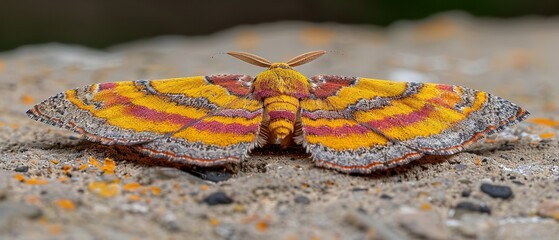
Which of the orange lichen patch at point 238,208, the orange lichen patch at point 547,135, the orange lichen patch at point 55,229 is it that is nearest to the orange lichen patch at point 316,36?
the orange lichen patch at point 547,135

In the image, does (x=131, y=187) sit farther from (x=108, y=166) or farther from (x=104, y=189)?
(x=108, y=166)

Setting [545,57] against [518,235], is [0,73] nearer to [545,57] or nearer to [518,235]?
[518,235]

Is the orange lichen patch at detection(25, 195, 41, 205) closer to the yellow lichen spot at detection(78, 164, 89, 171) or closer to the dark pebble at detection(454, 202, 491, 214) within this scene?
the yellow lichen spot at detection(78, 164, 89, 171)

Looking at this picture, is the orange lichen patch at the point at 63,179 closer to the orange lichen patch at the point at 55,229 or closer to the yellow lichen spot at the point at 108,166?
the yellow lichen spot at the point at 108,166

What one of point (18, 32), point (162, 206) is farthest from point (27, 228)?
point (18, 32)

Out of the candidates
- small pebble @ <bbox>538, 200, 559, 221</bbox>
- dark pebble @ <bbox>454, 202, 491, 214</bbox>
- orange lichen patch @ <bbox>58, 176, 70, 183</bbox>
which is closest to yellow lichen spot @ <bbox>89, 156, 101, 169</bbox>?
orange lichen patch @ <bbox>58, 176, 70, 183</bbox>
